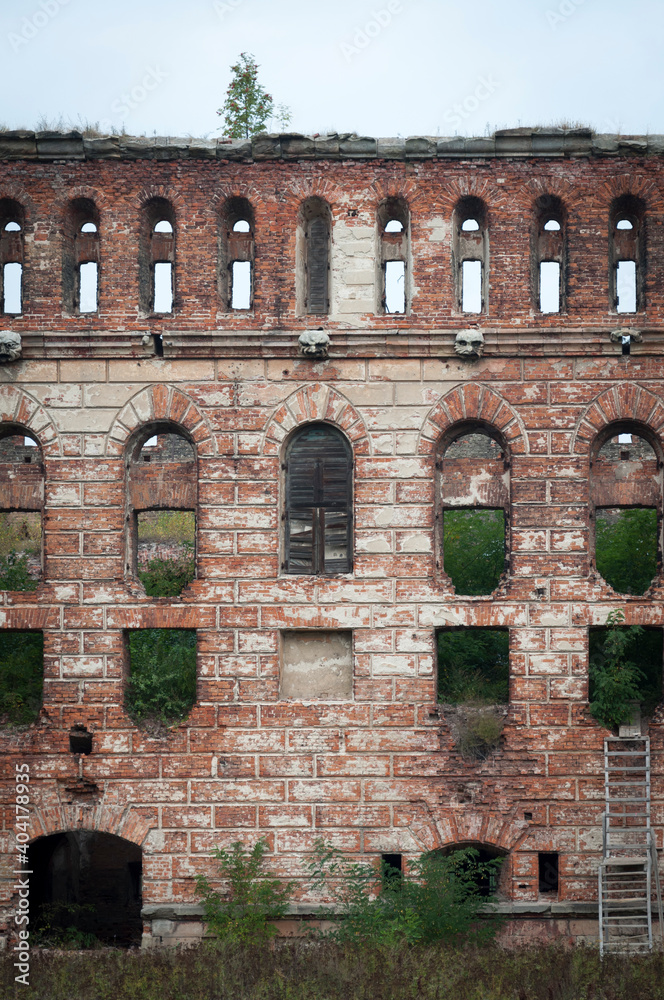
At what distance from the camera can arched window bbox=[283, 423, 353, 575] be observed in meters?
15.3

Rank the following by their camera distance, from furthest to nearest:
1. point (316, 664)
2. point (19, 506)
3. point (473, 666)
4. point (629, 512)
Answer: point (629, 512)
point (473, 666)
point (19, 506)
point (316, 664)

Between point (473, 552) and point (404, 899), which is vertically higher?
point (473, 552)

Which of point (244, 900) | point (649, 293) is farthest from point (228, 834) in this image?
point (649, 293)

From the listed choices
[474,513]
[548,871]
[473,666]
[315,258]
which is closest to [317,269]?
[315,258]

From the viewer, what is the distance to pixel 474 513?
2172 centimetres

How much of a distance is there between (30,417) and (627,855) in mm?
10129

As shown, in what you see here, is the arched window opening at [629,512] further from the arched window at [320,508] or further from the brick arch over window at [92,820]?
the brick arch over window at [92,820]

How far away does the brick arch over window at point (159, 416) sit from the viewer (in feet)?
50.0

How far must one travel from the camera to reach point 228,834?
1462cm

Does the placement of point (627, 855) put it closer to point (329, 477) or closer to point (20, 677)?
point (329, 477)

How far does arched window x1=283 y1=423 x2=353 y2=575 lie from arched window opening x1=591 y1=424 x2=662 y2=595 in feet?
11.5

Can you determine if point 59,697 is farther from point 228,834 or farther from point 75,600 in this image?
point 228,834

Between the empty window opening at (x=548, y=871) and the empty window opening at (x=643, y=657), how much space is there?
219 centimetres

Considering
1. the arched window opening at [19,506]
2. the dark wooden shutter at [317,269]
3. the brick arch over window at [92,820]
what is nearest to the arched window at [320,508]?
the dark wooden shutter at [317,269]
